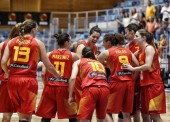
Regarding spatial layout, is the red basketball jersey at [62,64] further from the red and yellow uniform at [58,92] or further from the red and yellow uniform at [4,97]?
A: the red and yellow uniform at [4,97]

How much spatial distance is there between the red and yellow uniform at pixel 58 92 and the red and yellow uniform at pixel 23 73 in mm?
897

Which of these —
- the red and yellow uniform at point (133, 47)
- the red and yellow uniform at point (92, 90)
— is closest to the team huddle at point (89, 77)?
the red and yellow uniform at point (92, 90)

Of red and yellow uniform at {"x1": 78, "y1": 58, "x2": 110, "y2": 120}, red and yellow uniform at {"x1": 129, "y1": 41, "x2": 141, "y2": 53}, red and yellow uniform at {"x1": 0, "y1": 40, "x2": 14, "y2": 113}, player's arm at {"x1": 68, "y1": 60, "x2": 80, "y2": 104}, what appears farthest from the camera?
red and yellow uniform at {"x1": 129, "y1": 41, "x2": 141, "y2": 53}

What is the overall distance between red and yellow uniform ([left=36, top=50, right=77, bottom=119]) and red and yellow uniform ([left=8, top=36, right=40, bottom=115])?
90 cm

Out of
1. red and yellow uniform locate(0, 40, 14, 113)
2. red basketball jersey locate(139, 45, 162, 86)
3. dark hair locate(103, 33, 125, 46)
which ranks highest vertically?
dark hair locate(103, 33, 125, 46)

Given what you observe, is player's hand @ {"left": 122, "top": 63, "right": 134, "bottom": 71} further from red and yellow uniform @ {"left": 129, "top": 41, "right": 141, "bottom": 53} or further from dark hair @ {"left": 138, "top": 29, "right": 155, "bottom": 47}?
red and yellow uniform @ {"left": 129, "top": 41, "right": 141, "bottom": 53}

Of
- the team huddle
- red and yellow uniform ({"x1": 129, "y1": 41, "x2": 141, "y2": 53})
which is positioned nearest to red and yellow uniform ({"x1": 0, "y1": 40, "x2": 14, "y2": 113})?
the team huddle

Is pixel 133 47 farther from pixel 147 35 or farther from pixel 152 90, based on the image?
pixel 152 90

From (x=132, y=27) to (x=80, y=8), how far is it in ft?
78.5

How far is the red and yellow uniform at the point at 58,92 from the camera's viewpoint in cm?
778

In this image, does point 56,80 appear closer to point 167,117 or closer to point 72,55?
point 72,55

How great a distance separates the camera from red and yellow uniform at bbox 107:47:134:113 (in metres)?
7.78

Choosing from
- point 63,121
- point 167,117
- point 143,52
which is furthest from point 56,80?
point 167,117

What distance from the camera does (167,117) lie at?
10.6m
